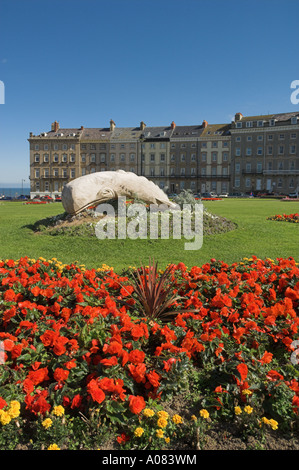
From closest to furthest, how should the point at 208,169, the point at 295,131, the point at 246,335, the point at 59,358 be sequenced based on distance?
the point at 59,358
the point at 246,335
the point at 295,131
the point at 208,169

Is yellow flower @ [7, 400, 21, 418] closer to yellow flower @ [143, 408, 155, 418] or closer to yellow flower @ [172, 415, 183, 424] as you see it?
yellow flower @ [143, 408, 155, 418]

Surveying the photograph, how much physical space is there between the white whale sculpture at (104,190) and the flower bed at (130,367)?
27.3 ft

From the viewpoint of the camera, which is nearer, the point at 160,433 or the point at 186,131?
the point at 160,433

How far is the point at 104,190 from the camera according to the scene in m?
13.7

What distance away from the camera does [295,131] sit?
61688mm

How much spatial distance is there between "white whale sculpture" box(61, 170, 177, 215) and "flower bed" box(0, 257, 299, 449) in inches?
327

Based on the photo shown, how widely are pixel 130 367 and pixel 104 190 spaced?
36.3 ft

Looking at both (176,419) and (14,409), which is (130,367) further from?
(14,409)

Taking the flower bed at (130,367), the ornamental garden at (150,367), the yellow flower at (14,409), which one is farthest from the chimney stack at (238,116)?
the yellow flower at (14,409)

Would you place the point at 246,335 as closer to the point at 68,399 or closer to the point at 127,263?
the point at 68,399

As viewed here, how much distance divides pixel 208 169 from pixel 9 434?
7033 centimetres

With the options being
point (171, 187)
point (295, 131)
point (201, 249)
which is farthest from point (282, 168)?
point (201, 249)

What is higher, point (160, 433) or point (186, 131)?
point (186, 131)

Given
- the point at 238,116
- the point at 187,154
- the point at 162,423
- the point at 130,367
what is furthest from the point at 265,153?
the point at 162,423
